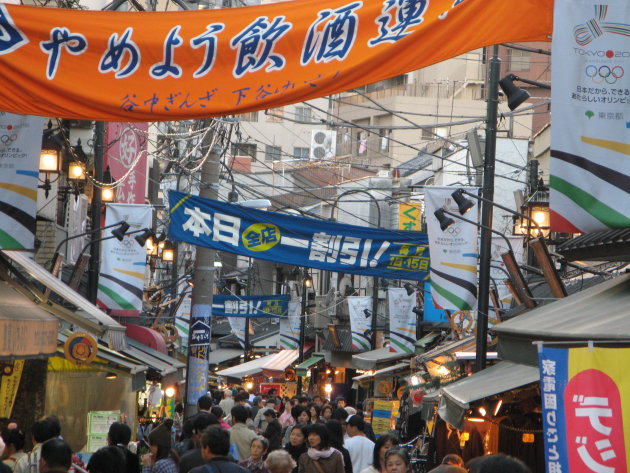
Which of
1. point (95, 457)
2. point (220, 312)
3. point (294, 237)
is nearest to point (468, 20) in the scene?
point (95, 457)

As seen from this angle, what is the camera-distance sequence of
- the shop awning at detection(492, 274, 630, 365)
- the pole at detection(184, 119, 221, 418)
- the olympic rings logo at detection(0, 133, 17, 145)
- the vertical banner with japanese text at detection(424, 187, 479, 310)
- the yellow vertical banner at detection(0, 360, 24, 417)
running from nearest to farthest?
the shop awning at detection(492, 274, 630, 365), the olympic rings logo at detection(0, 133, 17, 145), the yellow vertical banner at detection(0, 360, 24, 417), the vertical banner with japanese text at detection(424, 187, 479, 310), the pole at detection(184, 119, 221, 418)

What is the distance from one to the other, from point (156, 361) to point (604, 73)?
2093 cm

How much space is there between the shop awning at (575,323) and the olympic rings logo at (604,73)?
1752mm

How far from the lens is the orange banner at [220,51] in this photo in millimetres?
8070

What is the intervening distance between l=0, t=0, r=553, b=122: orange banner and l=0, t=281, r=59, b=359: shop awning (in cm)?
335

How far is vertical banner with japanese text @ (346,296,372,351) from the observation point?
4194 cm

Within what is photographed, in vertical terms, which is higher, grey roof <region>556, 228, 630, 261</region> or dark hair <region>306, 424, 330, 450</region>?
grey roof <region>556, 228, 630, 261</region>

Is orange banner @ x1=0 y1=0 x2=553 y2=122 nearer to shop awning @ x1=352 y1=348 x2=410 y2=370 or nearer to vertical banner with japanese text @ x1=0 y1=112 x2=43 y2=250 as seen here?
vertical banner with japanese text @ x1=0 y1=112 x2=43 y2=250

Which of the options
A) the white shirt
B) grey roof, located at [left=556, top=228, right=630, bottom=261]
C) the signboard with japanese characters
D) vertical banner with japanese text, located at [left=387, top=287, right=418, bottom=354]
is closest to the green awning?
vertical banner with japanese text, located at [left=387, top=287, right=418, bottom=354]

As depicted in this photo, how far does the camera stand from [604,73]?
26.0 feet

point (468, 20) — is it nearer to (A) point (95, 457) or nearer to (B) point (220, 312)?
(A) point (95, 457)

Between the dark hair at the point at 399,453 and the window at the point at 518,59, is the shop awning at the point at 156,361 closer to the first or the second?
the dark hair at the point at 399,453

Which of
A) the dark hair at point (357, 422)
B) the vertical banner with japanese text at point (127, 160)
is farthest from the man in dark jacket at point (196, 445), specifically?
the vertical banner with japanese text at point (127, 160)

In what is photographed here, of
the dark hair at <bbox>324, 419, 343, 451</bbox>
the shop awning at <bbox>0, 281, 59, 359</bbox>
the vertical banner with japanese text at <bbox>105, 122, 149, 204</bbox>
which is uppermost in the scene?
the vertical banner with japanese text at <bbox>105, 122, 149, 204</bbox>
